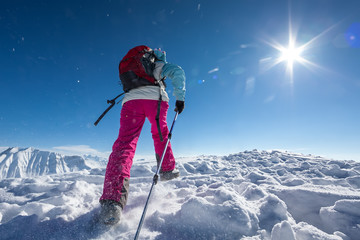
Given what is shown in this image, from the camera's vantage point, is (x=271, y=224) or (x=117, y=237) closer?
(x=117, y=237)

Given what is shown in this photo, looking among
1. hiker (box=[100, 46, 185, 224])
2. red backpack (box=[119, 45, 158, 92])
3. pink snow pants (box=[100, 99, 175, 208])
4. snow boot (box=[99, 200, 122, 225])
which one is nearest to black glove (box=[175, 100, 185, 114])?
hiker (box=[100, 46, 185, 224])

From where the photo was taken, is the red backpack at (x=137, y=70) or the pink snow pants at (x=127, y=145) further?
the red backpack at (x=137, y=70)

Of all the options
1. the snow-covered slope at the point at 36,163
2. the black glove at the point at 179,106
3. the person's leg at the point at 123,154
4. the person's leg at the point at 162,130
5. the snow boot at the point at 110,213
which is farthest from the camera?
the snow-covered slope at the point at 36,163

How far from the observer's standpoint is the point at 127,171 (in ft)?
5.42

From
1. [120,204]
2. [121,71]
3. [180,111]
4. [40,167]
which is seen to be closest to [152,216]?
[120,204]

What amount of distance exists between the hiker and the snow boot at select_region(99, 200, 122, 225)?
0.34 m

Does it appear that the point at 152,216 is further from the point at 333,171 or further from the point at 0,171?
the point at 0,171

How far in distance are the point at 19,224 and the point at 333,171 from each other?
255 inches

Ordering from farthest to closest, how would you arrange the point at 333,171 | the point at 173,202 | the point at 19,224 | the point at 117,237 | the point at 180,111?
the point at 333,171 < the point at 180,111 < the point at 173,202 < the point at 19,224 < the point at 117,237

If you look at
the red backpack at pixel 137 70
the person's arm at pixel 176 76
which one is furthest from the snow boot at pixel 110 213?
the person's arm at pixel 176 76

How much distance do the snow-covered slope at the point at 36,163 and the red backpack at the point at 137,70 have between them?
401ft

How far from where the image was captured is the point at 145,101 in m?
2.15

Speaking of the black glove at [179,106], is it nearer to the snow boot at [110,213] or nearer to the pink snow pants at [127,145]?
the pink snow pants at [127,145]

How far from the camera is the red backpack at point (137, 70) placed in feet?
7.25
